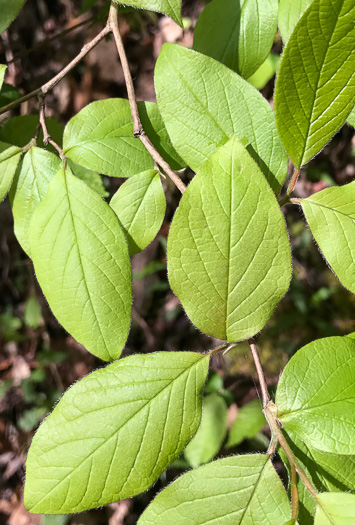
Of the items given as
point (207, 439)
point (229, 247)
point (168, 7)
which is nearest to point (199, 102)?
point (168, 7)

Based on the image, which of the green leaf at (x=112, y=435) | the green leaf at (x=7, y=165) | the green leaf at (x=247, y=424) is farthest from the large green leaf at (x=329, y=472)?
the green leaf at (x=247, y=424)

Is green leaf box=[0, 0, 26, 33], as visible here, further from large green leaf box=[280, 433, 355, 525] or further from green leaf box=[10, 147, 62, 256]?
large green leaf box=[280, 433, 355, 525]

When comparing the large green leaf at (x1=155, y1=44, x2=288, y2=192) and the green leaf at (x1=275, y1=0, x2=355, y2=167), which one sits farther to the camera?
the large green leaf at (x1=155, y1=44, x2=288, y2=192)

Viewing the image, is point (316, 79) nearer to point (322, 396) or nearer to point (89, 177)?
point (322, 396)

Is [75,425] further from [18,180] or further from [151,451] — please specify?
[18,180]

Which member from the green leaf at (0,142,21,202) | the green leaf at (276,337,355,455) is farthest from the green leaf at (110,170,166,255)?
the green leaf at (276,337,355,455)

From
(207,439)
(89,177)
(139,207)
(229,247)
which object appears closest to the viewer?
(229,247)

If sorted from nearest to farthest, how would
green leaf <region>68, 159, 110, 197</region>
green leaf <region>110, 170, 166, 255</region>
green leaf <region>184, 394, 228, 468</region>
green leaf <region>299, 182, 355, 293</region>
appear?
1. green leaf <region>299, 182, 355, 293</region>
2. green leaf <region>110, 170, 166, 255</region>
3. green leaf <region>68, 159, 110, 197</region>
4. green leaf <region>184, 394, 228, 468</region>
